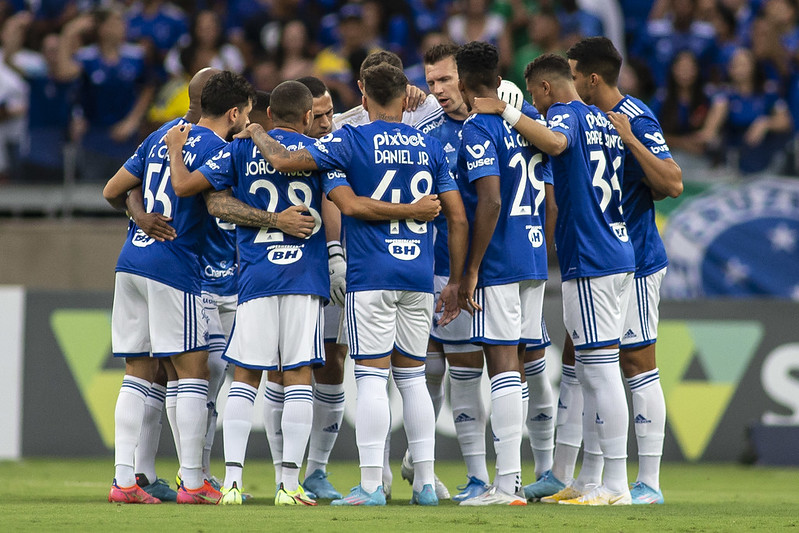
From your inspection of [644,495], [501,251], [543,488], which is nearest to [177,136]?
[501,251]

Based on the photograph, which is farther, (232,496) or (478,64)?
(478,64)

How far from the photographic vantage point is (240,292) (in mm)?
6555

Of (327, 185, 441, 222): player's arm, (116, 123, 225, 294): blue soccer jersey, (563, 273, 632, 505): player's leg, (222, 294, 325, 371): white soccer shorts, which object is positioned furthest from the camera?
(116, 123, 225, 294): blue soccer jersey

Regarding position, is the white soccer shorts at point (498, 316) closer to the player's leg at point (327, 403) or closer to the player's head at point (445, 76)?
the player's leg at point (327, 403)

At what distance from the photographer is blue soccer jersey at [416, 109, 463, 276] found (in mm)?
7336

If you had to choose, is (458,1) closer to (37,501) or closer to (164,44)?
(164,44)

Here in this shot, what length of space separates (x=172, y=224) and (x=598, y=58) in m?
2.96

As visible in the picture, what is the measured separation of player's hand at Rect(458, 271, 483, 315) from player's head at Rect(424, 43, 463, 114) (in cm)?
140

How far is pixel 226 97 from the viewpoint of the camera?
6.93 m

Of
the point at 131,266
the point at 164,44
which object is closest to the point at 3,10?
the point at 164,44

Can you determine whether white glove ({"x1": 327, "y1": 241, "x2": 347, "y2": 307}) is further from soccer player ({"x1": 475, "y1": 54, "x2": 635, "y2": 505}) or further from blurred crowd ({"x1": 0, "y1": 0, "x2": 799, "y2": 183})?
blurred crowd ({"x1": 0, "y1": 0, "x2": 799, "y2": 183})

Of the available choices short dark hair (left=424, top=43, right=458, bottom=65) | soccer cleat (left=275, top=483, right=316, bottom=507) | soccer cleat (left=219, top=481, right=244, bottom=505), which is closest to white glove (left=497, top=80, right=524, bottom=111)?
short dark hair (left=424, top=43, right=458, bottom=65)

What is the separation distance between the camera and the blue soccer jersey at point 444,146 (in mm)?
7336

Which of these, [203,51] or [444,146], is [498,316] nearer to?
[444,146]
